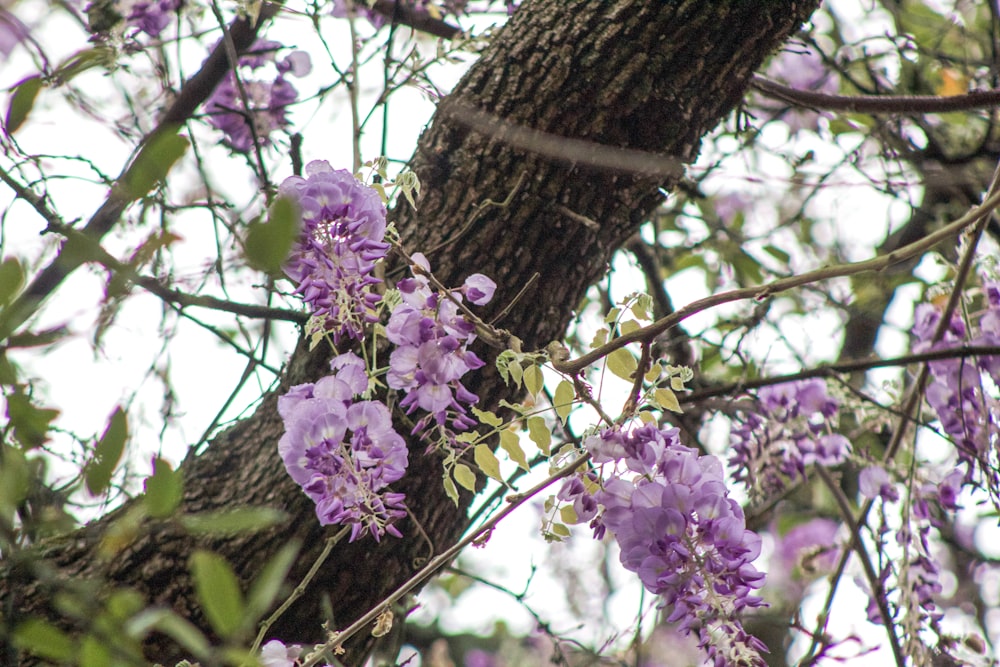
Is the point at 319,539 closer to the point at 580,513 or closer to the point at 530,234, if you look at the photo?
the point at 580,513

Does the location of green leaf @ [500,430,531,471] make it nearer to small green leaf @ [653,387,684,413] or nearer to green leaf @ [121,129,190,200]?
small green leaf @ [653,387,684,413]

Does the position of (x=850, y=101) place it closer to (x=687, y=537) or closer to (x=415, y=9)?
(x=415, y=9)

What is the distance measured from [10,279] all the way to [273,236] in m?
0.15

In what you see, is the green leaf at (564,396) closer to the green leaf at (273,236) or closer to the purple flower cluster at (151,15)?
the green leaf at (273,236)

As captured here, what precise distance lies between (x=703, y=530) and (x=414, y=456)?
1.72 feet

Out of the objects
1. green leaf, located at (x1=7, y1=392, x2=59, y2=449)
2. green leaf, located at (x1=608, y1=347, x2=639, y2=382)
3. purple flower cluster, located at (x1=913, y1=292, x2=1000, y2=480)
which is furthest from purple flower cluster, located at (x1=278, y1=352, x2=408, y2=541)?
purple flower cluster, located at (x1=913, y1=292, x2=1000, y2=480)

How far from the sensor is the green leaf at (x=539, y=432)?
45.5 inches

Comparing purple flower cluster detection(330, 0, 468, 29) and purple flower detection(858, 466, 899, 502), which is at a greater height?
purple flower cluster detection(330, 0, 468, 29)

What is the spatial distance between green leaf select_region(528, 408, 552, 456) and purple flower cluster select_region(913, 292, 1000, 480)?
2.80 ft

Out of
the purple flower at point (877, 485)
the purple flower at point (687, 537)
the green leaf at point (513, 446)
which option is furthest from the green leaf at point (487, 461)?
the purple flower at point (877, 485)

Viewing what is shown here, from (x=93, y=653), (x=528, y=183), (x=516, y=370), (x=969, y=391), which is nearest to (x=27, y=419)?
(x=93, y=653)

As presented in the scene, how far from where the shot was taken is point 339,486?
1.05 m

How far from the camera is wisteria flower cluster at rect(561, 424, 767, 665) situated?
3.28 ft

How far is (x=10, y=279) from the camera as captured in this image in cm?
48
